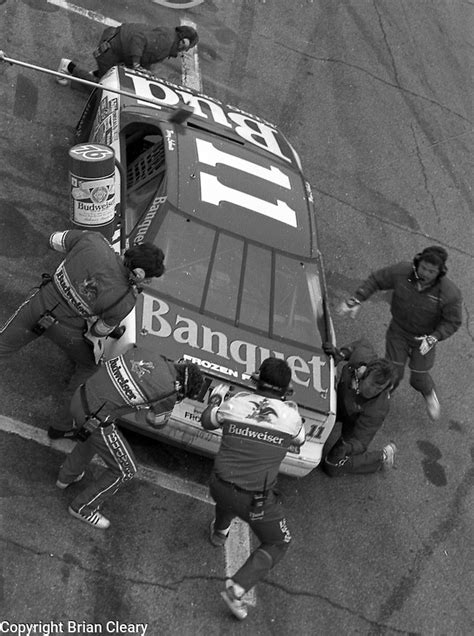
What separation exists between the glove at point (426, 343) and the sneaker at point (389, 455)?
2.58 ft

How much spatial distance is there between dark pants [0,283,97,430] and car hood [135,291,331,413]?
420mm

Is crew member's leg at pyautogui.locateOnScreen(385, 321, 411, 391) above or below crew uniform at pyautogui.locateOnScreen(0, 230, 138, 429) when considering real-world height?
below

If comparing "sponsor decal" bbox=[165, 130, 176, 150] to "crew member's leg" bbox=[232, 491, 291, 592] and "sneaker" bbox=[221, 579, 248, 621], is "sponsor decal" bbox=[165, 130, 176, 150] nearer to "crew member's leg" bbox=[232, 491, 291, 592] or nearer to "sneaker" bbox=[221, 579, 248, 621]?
"crew member's leg" bbox=[232, 491, 291, 592]

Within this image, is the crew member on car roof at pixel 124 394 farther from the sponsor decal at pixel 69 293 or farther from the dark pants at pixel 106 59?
the dark pants at pixel 106 59

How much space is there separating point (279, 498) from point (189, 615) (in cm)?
128

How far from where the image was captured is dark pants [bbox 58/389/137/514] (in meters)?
5.23

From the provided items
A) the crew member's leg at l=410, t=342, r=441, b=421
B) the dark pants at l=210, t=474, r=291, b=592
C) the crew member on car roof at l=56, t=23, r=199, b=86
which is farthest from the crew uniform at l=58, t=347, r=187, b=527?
the crew member on car roof at l=56, t=23, r=199, b=86

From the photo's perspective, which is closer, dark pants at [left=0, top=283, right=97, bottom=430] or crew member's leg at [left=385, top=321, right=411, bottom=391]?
dark pants at [left=0, top=283, right=97, bottom=430]

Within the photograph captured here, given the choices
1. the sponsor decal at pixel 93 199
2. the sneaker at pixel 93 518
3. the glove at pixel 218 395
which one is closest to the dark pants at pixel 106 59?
the sponsor decal at pixel 93 199

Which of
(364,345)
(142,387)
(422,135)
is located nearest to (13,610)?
(142,387)

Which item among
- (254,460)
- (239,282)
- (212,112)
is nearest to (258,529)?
(254,460)

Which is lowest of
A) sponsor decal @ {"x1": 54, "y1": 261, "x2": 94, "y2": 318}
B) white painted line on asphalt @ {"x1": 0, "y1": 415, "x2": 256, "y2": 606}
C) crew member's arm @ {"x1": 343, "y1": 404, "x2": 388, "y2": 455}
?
white painted line on asphalt @ {"x1": 0, "y1": 415, "x2": 256, "y2": 606}

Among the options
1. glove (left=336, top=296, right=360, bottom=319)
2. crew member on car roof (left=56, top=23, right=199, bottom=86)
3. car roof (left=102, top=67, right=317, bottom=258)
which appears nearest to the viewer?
car roof (left=102, top=67, right=317, bottom=258)

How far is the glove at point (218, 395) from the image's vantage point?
5402mm
